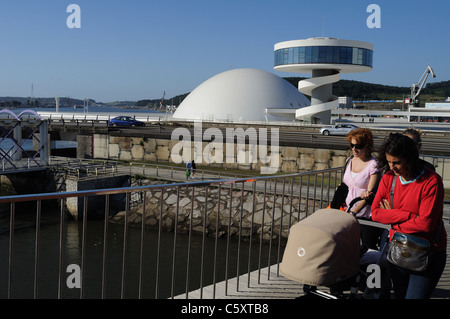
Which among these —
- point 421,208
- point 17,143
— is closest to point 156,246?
point 17,143

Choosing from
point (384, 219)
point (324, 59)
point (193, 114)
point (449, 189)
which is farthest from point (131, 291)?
point (193, 114)

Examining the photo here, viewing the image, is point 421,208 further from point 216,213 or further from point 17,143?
point 17,143

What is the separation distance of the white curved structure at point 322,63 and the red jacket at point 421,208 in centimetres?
5740

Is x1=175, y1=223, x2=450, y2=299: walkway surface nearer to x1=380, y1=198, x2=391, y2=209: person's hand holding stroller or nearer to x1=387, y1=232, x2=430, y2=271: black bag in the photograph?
x1=380, y1=198, x2=391, y2=209: person's hand holding stroller

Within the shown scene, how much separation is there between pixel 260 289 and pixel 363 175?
5.93 ft

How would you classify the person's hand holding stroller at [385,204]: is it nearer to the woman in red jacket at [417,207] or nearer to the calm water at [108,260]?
the woman in red jacket at [417,207]

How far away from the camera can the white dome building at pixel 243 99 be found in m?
69.6

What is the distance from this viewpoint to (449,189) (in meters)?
19.6

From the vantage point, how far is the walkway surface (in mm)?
5254

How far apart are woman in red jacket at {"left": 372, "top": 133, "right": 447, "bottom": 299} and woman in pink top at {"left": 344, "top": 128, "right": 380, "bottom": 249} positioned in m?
1.36

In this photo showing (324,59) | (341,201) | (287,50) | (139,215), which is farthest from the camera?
(287,50)
